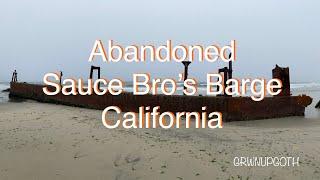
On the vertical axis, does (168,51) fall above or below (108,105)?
above

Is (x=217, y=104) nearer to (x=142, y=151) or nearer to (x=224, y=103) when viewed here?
(x=224, y=103)

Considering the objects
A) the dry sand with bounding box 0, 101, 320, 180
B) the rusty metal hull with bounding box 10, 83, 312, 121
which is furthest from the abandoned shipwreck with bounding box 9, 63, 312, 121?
the dry sand with bounding box 0, 101, 320, 180

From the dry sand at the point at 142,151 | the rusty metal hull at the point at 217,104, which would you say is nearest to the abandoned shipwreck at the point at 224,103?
the rusty metal hull at the point at 217,104

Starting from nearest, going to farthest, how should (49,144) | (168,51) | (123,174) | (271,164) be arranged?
(123,174)
(271,164)
(49,144)
(168,51)


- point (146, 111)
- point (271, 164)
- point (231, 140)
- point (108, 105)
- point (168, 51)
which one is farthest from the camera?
point (108, 105)

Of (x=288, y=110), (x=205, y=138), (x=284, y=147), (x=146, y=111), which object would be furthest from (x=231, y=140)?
(x=288, y=110)

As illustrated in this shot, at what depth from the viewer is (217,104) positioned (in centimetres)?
1012

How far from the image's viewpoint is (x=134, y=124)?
8234 mm

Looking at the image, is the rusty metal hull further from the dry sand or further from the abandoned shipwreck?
the dry sand

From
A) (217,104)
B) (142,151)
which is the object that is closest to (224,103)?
(217,104)

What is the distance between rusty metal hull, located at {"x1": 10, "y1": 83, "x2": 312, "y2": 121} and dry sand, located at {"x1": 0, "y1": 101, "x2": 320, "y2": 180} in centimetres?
209

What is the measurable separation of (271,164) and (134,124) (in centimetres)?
366

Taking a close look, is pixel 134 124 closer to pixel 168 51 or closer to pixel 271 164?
pixel 168 51

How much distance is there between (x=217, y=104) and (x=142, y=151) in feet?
15.6
